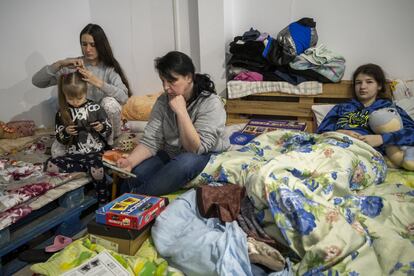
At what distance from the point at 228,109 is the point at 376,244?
1.63 meters

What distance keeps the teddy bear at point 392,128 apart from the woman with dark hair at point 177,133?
0.76 m

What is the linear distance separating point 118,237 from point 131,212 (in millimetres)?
96

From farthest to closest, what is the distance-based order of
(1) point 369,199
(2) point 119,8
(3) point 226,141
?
(2) point 119,8
(3) point 226,141
(1) point 369,199

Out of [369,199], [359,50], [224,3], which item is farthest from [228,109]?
[369,199]

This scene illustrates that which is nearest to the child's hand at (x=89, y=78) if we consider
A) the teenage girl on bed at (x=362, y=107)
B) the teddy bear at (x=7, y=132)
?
the teddy bear at (x=7, y=132)

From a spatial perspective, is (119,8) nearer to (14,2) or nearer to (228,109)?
(14,2)

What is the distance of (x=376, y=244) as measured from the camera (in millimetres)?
1070

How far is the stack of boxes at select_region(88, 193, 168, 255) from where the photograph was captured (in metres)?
1.21

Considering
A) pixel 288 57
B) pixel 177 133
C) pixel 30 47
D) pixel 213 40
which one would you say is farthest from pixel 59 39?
pixel 288 57

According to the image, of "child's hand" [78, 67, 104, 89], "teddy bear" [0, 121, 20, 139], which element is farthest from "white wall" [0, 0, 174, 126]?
"child's hand" [78, 67, 104, 89]

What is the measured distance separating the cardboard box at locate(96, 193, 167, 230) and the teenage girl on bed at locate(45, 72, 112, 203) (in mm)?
508

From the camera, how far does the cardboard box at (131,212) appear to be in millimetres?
1225

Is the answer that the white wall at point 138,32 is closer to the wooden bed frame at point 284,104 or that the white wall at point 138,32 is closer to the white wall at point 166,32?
the white wall at point 166,32

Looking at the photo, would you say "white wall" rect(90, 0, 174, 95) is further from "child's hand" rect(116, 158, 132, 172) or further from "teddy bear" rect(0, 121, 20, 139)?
"child's hand" rect(116, 158, 132, 172)
